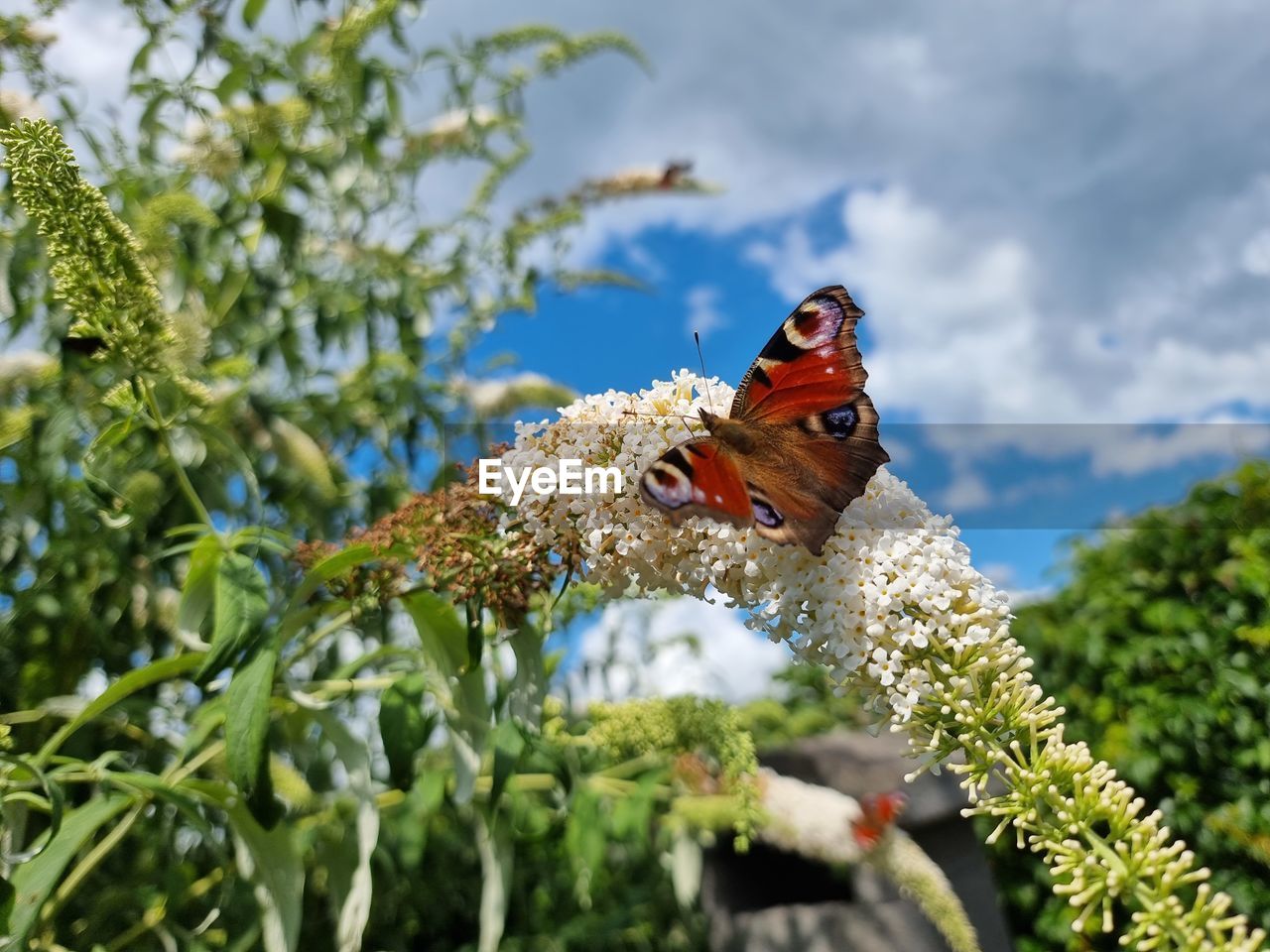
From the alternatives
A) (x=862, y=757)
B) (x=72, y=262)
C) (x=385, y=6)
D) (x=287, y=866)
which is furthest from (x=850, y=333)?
(x=862, y=757)

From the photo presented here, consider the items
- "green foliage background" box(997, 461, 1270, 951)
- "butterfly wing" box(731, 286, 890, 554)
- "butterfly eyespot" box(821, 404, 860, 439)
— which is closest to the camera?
"butterfly wing" box(731, 286, 890, 554)

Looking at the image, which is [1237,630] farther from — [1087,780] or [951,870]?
[1087,780]

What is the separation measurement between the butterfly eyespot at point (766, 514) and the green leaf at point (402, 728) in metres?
0.69

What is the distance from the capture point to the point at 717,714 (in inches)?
94.0

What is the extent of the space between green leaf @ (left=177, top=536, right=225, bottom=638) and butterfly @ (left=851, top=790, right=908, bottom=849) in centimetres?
194

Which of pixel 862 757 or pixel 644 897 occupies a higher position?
pixel 862 757

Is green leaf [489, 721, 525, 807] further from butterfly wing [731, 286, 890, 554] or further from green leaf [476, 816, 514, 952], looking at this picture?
butterfly wing [731, 286, 890, 554]

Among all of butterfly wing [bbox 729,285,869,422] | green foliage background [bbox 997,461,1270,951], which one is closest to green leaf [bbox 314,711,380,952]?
butterfly wing [bbox 729,285,869,422]

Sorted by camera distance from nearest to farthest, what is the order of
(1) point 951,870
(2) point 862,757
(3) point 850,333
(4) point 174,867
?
(3) point 850,333 < (4) point 174,867 < (1) point 951,870 < (2) point 862,757

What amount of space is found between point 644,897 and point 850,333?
2.57 meters

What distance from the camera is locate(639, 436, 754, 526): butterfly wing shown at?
125 centimetres

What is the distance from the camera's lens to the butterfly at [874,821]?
274cm

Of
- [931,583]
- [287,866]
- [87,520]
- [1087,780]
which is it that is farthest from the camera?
[87,520]

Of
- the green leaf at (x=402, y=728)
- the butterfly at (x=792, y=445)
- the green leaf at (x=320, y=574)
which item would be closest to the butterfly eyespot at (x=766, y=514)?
the butterfly at (x=792, y=445)
